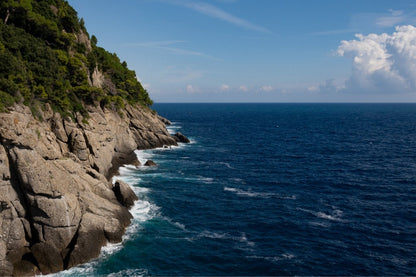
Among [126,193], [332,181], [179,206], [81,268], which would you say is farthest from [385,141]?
[81,268]

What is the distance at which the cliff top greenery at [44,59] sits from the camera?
38.8 meters

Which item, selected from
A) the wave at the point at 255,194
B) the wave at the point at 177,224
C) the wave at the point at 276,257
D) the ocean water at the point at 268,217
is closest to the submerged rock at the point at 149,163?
the ocean water at the point at 268,217

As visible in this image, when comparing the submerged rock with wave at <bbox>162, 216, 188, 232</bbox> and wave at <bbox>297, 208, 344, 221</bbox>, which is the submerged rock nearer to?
wave at <bbox>162, 216, 188, 232</bbox>

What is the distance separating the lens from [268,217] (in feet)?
159

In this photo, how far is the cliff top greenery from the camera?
1530 inches

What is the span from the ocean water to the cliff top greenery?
21.0 meters

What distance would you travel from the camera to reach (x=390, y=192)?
196ft

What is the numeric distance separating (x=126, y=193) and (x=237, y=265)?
23289 millimetres

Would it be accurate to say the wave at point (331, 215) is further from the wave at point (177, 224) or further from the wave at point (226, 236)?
the wave at point (177, 224)

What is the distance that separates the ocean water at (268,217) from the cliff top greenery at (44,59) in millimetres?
20973

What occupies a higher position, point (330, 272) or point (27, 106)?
point (27, 106)

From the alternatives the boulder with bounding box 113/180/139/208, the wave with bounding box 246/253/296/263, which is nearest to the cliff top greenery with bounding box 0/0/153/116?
the boulder with bounding box 113/180/139/208

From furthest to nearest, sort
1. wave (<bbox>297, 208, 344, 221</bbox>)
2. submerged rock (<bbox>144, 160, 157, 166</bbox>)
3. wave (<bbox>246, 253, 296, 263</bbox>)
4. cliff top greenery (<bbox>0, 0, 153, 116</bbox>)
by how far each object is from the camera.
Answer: submerged rock (<bbox>144, 160, 157, 166</bbox>) < wave (<bbox>297, 208, 344, 221</bbox>) < cliff top greenery (<bbox>0, 0, 153, 116</bbox>) < wave (<bbox>246, 253, 296, 263</bbox>)

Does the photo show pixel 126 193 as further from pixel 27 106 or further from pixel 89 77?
pixel 89 77
